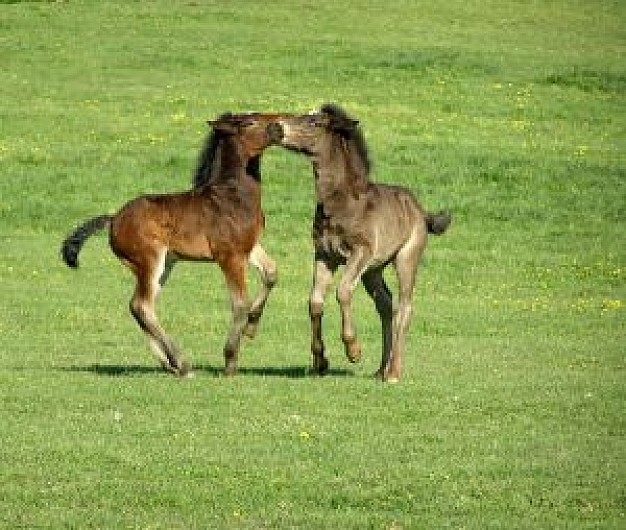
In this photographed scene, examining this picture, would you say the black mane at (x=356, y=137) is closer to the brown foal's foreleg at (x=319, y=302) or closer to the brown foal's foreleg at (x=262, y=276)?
the brown foal's foreleg at (x=319, y=302)

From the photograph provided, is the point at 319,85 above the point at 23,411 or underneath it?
underneath

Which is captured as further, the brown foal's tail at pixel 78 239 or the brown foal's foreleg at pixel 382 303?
the brown foal's foreleg at pixel 382 303

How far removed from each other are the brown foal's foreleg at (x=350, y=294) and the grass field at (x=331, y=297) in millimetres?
398

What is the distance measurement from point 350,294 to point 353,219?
0.85 meters

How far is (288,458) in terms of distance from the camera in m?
13.5

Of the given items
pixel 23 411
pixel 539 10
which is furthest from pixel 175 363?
pixel 539 10

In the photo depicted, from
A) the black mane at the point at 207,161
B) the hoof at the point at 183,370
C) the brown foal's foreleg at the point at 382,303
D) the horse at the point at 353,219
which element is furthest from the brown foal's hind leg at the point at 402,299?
the black mane at the point at 207,161

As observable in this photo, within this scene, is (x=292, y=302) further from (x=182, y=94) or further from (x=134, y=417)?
(x=182, y=94)

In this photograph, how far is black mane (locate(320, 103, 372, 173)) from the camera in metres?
18.0

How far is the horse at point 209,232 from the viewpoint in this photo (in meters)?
17.7

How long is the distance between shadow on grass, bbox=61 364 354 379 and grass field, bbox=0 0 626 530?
5 cm

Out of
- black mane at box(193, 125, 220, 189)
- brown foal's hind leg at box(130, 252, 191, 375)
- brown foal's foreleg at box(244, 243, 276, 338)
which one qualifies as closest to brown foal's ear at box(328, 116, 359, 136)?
black mane at box(193, 125, 220, 189)

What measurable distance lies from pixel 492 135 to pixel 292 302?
15.4m

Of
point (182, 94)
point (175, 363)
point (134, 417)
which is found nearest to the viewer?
point (134, 417)
